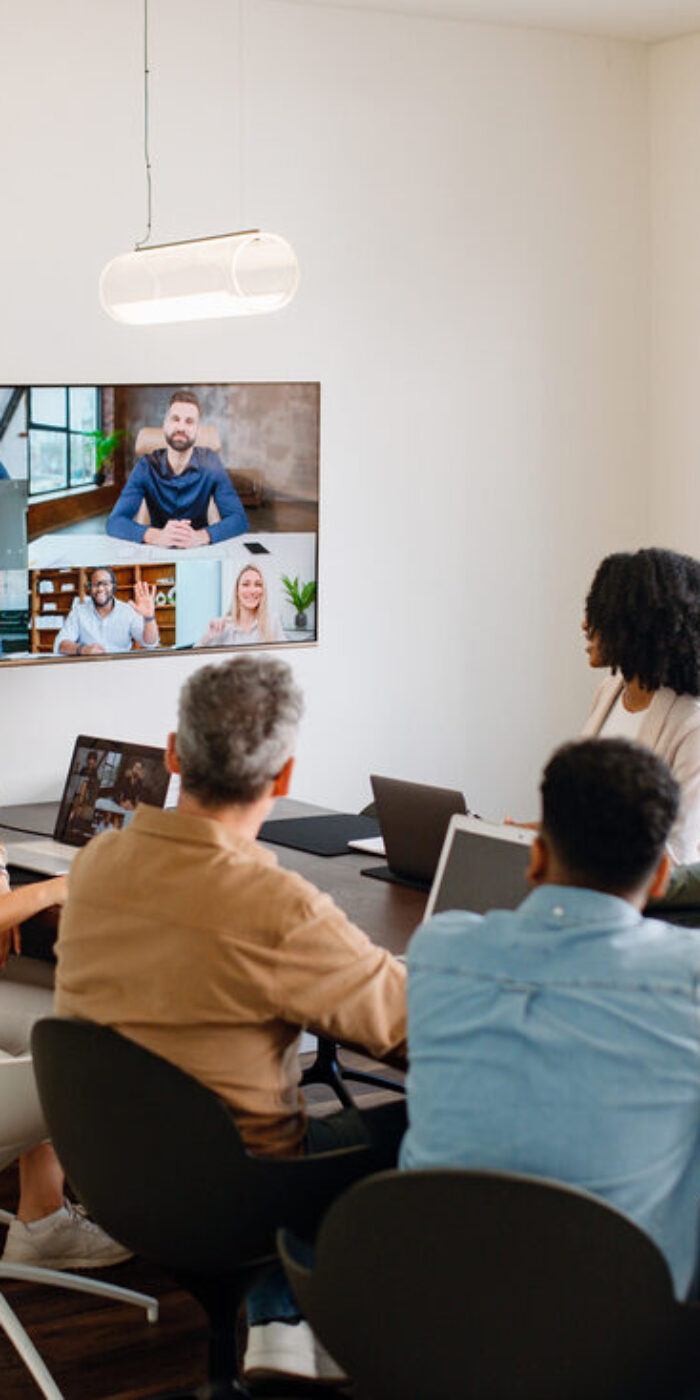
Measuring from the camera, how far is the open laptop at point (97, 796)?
149 inches

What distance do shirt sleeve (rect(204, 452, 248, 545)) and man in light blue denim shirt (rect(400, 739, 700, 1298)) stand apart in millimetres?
3399

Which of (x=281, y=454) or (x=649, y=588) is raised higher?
(x=281, y=454)

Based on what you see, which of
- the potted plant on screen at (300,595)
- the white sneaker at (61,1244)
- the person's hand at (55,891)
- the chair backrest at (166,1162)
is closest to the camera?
the chair backrest at (166,1162)

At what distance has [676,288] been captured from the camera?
6.36 metres

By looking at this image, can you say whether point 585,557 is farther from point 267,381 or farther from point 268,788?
point 268,788

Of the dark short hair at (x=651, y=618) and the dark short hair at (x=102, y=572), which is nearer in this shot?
the dark short hair at (x=651, y=618)

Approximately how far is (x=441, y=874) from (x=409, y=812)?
0.71m

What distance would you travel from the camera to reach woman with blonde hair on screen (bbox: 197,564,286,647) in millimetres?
5285

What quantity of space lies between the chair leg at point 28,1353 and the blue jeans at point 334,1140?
1.29 ft

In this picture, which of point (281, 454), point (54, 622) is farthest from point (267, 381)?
point (54, 622)

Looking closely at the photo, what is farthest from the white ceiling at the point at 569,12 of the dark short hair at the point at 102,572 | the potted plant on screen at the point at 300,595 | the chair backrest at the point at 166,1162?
the chair backrest at the point at 166,1162

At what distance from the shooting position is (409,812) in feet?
11.6

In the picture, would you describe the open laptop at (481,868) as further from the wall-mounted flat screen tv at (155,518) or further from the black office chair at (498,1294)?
the wall-mounted flat screen tv at (155,518)

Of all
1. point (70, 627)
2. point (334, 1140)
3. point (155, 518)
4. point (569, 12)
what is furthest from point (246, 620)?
point (334, 1140)
